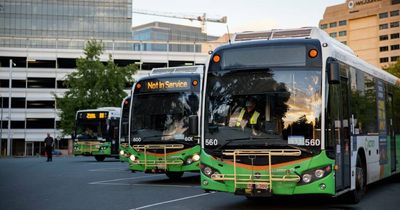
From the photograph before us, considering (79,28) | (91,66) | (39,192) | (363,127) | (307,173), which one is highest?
(79,28)

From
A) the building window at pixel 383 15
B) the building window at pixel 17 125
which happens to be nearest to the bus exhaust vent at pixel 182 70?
the building window at pixel 17 125

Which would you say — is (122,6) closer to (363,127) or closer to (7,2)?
(7,2)

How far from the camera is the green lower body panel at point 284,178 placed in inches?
389

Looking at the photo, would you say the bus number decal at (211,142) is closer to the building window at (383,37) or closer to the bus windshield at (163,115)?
the bus windshield at (163,115)

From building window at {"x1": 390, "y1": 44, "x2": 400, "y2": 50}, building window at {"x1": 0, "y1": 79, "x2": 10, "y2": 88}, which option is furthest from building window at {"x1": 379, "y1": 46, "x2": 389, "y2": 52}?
building window at {"x1": 0, "y1": 79, "x2": 10, "y2": 88}

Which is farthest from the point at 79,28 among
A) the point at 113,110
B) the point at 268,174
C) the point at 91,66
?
the point at 268,174

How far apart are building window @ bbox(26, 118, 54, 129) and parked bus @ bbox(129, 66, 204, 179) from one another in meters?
71.8

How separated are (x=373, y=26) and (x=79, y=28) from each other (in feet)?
243

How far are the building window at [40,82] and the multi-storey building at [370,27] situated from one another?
8031 centimetres

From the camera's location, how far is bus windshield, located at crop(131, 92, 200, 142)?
17.0 metres

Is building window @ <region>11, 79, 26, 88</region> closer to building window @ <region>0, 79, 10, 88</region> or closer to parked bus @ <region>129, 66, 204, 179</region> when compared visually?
building window @ <region>0, 79, 10, 88</region>

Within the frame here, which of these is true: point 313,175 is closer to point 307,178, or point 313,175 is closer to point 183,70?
point 307,178

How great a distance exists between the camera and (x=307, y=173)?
32.5ft

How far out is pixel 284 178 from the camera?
32.6 ft
